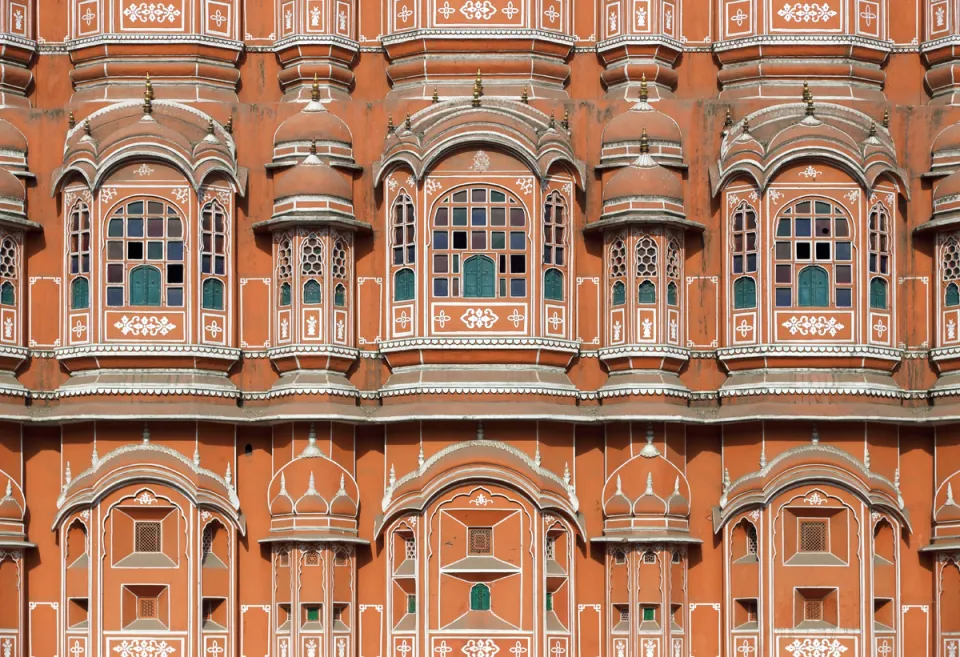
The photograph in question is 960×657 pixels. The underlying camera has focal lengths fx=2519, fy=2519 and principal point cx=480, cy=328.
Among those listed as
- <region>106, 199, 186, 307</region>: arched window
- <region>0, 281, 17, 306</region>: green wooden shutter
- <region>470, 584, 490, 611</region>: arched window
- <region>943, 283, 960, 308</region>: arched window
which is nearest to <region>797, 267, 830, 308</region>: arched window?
<region>943, 283, 960, 308</region>: arched window

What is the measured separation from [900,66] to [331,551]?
480 inches

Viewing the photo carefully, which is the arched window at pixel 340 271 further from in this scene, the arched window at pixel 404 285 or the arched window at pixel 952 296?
the arched window at pixel 952 296

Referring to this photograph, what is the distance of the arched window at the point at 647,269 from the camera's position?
39.2 m

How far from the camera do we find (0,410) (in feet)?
127

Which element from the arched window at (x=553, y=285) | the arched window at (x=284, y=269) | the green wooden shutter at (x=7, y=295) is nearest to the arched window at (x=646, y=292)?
the arched window at (x=553, y=285)

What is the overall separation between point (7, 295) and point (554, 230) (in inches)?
339

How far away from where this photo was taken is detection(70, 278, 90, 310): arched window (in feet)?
129

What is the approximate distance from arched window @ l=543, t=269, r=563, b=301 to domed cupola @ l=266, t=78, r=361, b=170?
3571 mm

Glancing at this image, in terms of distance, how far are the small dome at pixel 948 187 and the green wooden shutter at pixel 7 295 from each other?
14.6m

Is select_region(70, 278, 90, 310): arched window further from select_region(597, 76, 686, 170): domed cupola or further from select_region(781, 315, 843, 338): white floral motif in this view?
select_region(781, 315, 843, 338): white floral motif

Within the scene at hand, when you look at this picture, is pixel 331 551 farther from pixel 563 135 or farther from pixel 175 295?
pixel 563 135

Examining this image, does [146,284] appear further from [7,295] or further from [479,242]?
[479,242]

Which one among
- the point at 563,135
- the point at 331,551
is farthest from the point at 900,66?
the point at 331,551

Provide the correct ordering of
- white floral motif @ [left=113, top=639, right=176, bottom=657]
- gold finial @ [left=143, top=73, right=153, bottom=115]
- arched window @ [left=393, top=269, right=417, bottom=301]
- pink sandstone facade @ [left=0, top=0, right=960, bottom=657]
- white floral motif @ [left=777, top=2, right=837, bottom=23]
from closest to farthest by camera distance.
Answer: white floral motif @ [left=113, top=639, right=176, bottom=657]
pink sandstone facade @ [left=0, top=0, right=960, bottom=657]
arched window @ [left=393, top=269, right=417, bottom=301]
gold finial @ [left=143, top=73, right=153, bottom=115]
white floral motif @ [left=777, top=2, right=837, bottom=23]
